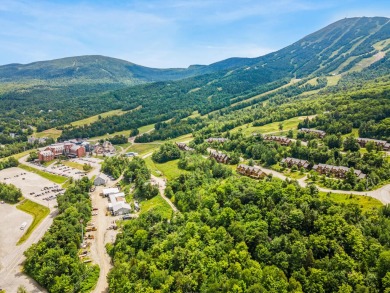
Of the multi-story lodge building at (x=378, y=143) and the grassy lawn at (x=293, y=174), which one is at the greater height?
the multi-story lodge building at (x=378, y=143)

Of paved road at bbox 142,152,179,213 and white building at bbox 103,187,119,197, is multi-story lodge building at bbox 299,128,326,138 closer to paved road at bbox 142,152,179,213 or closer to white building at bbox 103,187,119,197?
paved road at bbox 142,152,179,213

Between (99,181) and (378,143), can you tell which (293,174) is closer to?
(378,143)

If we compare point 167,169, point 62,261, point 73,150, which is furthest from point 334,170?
point 73,150

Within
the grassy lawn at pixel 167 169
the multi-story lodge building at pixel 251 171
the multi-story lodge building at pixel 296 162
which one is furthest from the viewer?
the grassy lawn at pixel 167 169

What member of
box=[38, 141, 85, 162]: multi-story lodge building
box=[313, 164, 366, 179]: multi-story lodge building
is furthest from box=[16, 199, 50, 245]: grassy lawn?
box=[313, 164, 366, 179]: multi-story lodge building

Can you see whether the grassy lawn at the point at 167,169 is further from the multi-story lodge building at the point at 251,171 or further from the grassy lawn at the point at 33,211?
the grassy lawn at the point at 33,211

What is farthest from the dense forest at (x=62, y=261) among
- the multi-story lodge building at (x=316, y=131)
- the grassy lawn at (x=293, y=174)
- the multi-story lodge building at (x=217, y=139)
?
the multi-story lodge building at (x=316, y=131)

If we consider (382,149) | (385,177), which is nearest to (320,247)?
(385,177)

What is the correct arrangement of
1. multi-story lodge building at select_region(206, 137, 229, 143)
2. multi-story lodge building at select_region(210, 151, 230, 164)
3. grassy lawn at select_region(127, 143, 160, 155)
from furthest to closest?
grassy lawn at select_region(127, 143, 160, 155), multi-story lodge building at select_region(206, 137, 229, 143), multi-story lodge building at select_region(210, 151, 230, 164)
